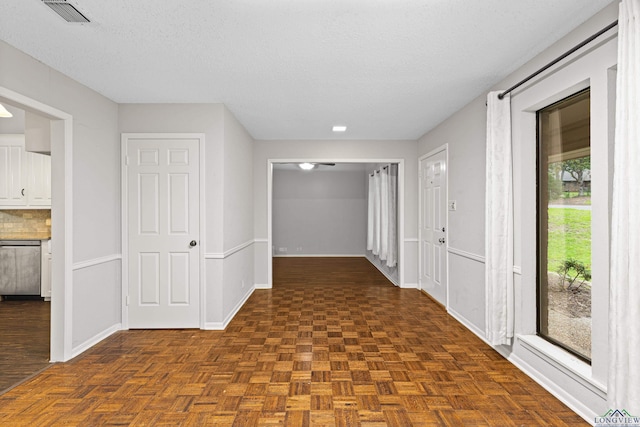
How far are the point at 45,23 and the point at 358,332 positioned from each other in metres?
3.71

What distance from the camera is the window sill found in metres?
2.29

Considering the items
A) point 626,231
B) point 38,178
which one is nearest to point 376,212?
point 38,178

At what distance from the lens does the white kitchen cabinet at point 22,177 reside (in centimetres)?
500

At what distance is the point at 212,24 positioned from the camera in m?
2.39

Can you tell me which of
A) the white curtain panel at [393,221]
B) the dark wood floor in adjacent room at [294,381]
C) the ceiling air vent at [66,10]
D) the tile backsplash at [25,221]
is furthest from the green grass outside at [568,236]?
the tile backsplash at [25,221]

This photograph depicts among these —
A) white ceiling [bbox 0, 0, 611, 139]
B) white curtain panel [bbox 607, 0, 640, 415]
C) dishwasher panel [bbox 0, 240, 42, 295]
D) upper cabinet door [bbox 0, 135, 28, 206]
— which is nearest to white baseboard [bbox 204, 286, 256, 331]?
white ceiling [bbox 0, 0, 611, 139]

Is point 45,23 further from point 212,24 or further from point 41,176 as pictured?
point 41,176

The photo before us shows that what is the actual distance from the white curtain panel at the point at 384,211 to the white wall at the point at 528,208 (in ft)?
6.54

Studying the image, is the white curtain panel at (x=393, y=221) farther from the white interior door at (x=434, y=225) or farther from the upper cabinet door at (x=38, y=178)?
the upper cabinet door at (x=38, y=178)

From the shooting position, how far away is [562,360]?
8.52 ft

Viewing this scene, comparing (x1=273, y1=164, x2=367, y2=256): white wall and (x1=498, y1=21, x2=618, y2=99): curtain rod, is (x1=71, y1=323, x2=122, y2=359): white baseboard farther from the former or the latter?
(x1=273, y1=164, x2=367, y2=256): white wall

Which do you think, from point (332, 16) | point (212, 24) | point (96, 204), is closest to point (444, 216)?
point (332, 16)

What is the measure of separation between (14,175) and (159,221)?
261 centimetres

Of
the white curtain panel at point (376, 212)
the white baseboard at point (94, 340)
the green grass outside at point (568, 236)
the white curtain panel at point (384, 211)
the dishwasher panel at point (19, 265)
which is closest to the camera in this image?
the green grass outside at point (568, 236)
